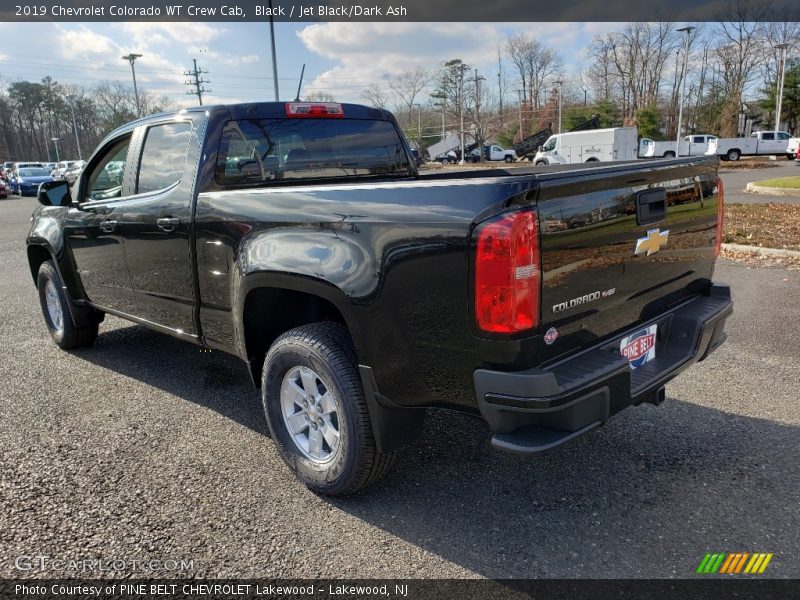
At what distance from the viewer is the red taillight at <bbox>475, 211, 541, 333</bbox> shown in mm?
2158

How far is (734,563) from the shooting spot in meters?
2.43

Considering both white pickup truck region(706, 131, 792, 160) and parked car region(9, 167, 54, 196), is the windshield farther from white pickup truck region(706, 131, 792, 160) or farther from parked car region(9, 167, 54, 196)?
white pickup truck region(706, 131, 792, 160)

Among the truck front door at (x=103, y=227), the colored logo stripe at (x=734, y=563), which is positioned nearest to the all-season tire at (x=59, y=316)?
the truck front door at (x=103, y=227)

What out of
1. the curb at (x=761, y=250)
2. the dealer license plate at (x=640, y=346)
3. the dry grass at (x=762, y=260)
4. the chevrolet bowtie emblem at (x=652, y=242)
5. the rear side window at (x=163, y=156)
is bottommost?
the dry grass at (x=762, y=260)

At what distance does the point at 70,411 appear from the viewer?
4105mm

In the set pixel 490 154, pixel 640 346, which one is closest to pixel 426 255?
pixel 640 346

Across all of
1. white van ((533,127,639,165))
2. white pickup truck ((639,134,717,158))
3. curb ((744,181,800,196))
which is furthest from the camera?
white pickup truck ((639,134,717,158))

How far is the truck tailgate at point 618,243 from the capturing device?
2.30m

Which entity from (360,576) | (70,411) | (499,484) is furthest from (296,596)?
(70,411)

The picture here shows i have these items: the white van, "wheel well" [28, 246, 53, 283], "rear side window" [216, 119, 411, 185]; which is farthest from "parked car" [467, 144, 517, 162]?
"rear side window" [216, 119, 411, 185]

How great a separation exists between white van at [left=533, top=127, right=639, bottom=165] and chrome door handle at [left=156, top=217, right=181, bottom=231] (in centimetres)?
2841

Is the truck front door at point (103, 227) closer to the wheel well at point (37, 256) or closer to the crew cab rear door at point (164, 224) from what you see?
the crew cab rear door at point (164, 224)

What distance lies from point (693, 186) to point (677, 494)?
1.54 metres

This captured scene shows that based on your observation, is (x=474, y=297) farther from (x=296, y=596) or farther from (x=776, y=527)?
(x=776, y=527)
